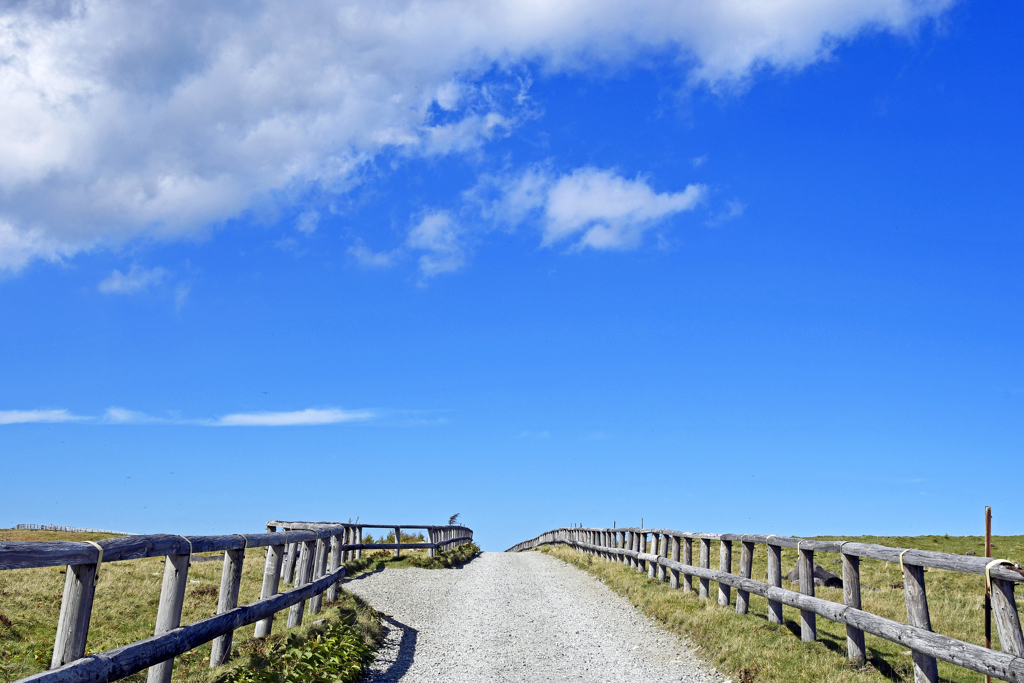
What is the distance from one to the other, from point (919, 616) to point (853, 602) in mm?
1557

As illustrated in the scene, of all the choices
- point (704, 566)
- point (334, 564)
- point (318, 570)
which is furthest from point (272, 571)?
point (704, 566)

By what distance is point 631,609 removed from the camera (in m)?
15.4

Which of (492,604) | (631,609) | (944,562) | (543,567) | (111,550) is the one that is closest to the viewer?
(111,550)

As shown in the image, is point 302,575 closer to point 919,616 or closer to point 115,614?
point 115,614

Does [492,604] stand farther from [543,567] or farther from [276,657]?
[543,567]

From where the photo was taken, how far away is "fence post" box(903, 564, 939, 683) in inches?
305

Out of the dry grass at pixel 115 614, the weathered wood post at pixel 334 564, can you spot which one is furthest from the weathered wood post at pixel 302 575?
the weathered wood post at pixel 334 564

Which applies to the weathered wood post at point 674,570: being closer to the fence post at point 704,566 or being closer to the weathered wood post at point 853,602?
the fence post at point 704,566

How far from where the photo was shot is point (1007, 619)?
6.55 metres

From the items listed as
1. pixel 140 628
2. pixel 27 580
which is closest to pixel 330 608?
pixel 140 628

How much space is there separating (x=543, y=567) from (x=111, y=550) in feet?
77.2

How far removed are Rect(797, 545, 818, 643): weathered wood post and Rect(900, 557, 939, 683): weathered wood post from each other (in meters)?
2.60

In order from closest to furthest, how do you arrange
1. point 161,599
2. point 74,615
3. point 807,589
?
point 74,615 → point 161,599 → point 807,589

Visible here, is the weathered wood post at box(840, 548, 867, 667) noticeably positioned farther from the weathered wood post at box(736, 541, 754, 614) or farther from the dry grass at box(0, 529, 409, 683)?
the dry grass at box(0, 529, 409, 683)
